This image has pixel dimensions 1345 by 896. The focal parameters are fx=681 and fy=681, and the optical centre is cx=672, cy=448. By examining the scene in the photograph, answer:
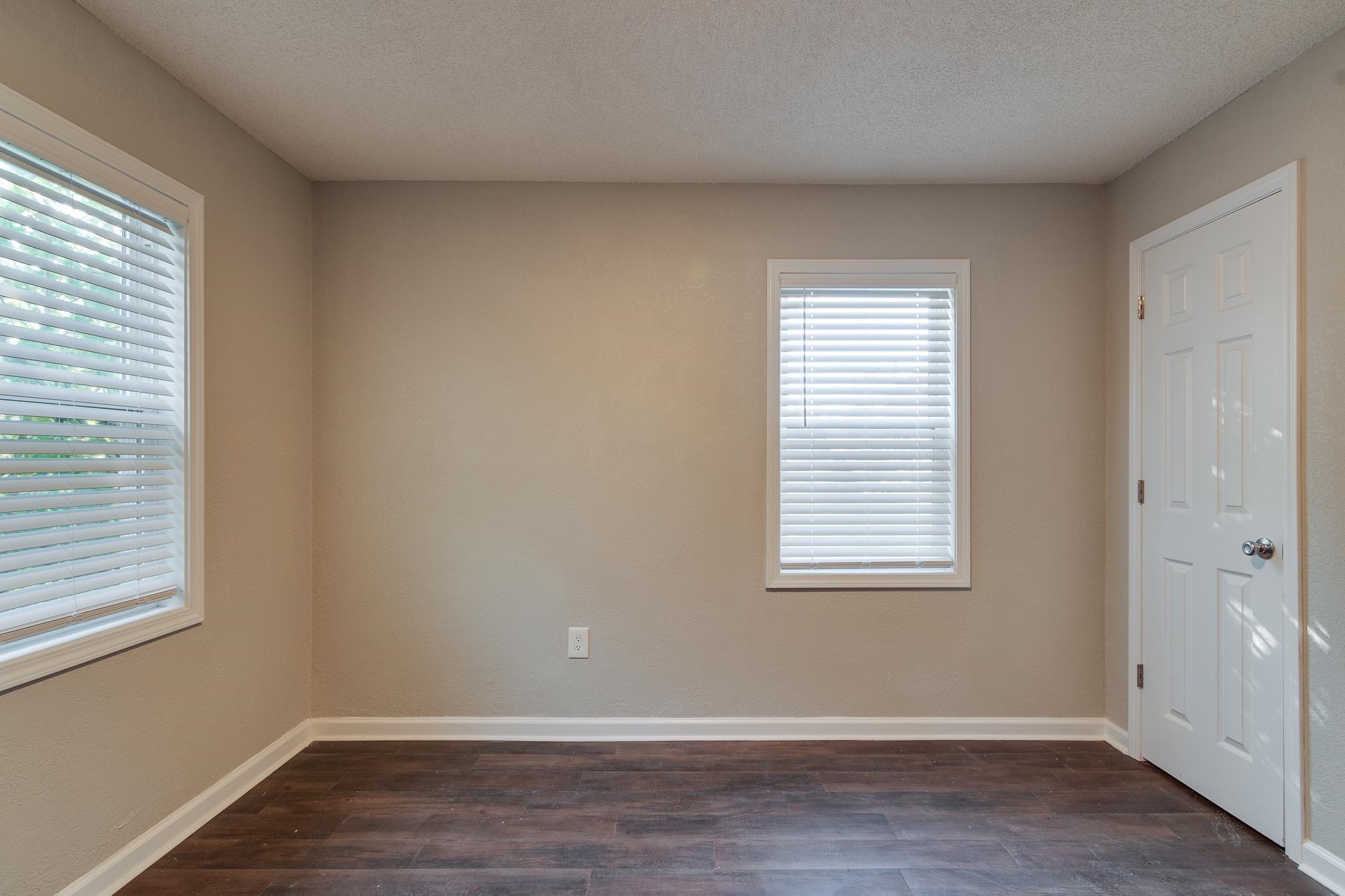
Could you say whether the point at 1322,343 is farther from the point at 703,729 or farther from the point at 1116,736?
the point at 703,729

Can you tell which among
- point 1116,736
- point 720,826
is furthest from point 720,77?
point 1116,736

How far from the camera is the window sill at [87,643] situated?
5.60 ft

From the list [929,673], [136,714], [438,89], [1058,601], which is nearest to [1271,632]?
[1058,601]

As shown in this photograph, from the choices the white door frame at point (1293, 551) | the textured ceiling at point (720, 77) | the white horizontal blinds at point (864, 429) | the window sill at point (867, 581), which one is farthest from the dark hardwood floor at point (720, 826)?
the textured ceiling at point (720, 77)

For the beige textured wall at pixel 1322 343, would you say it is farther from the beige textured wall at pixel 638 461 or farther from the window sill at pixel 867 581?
the window sill at pixel 867 581

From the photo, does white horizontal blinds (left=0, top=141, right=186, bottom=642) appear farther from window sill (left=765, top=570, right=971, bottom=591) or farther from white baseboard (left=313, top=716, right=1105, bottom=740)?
window sill (left=765, top=570, right=971, bottom=591)

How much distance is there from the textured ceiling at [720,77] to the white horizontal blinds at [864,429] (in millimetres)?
626

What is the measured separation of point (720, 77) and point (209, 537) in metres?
2.36

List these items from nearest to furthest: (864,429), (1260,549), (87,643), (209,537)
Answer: (87,643), (1260,549), (209,537), (864,429)

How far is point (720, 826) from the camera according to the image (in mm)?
2336

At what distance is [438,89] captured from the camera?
90.8 inches

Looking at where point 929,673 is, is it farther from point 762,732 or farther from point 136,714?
point 136,714

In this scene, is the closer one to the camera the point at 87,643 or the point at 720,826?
the point at 87,643

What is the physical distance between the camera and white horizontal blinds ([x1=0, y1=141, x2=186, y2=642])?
→ 1.74 metres
